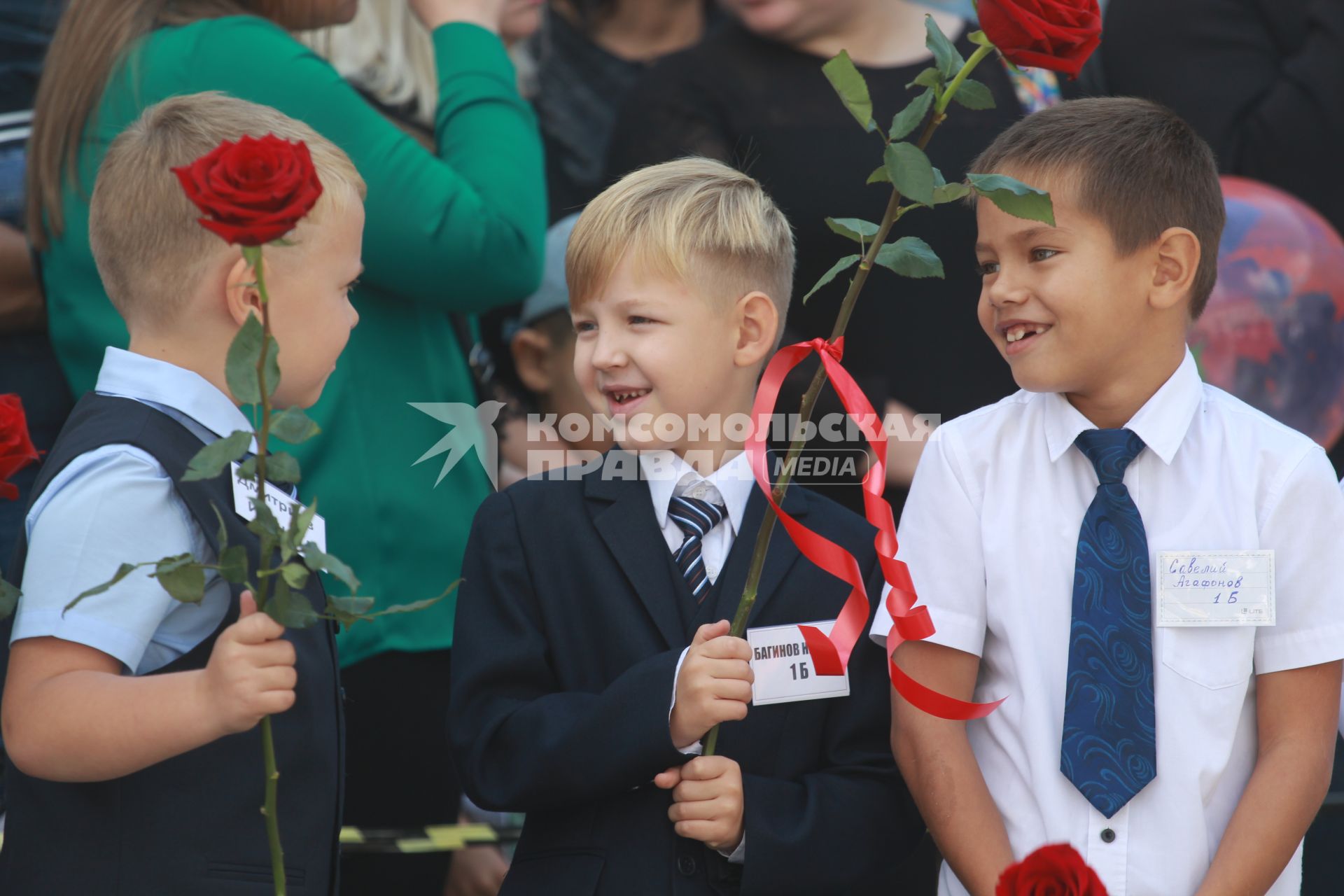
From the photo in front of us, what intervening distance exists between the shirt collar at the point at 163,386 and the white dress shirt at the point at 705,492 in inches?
24.9

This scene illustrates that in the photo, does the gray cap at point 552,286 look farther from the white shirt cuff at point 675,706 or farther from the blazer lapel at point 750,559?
the white shirt cuff at point 675,706

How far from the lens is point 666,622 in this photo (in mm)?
2094

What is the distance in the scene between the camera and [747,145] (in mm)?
2938

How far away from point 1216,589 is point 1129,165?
2.07ft

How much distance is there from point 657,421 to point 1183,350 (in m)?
0.81

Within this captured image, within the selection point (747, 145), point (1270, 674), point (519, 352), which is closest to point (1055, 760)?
point (1270, 674)

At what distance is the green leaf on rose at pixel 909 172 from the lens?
5.24ft

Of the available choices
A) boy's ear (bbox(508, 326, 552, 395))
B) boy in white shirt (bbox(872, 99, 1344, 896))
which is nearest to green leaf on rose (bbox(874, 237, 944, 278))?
boy in white shirt (bbox(872, 99, 1344, 896))

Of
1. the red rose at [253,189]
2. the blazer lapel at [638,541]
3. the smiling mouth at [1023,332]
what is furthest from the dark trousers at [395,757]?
the red rose at [253,189]

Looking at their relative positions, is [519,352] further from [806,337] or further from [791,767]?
[791,767]

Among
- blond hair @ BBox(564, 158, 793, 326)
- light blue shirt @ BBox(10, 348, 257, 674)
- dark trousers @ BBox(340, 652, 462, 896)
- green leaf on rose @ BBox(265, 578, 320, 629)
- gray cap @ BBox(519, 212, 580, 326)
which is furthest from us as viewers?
gray cap @ BBox(519, 212, 580, 326)

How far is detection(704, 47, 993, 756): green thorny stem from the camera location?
1.61m

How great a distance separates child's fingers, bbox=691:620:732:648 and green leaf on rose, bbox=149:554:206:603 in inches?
25.6

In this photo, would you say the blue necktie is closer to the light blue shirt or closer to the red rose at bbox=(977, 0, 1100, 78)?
the red rose at bbox=(977, 0, 1100, 78)
